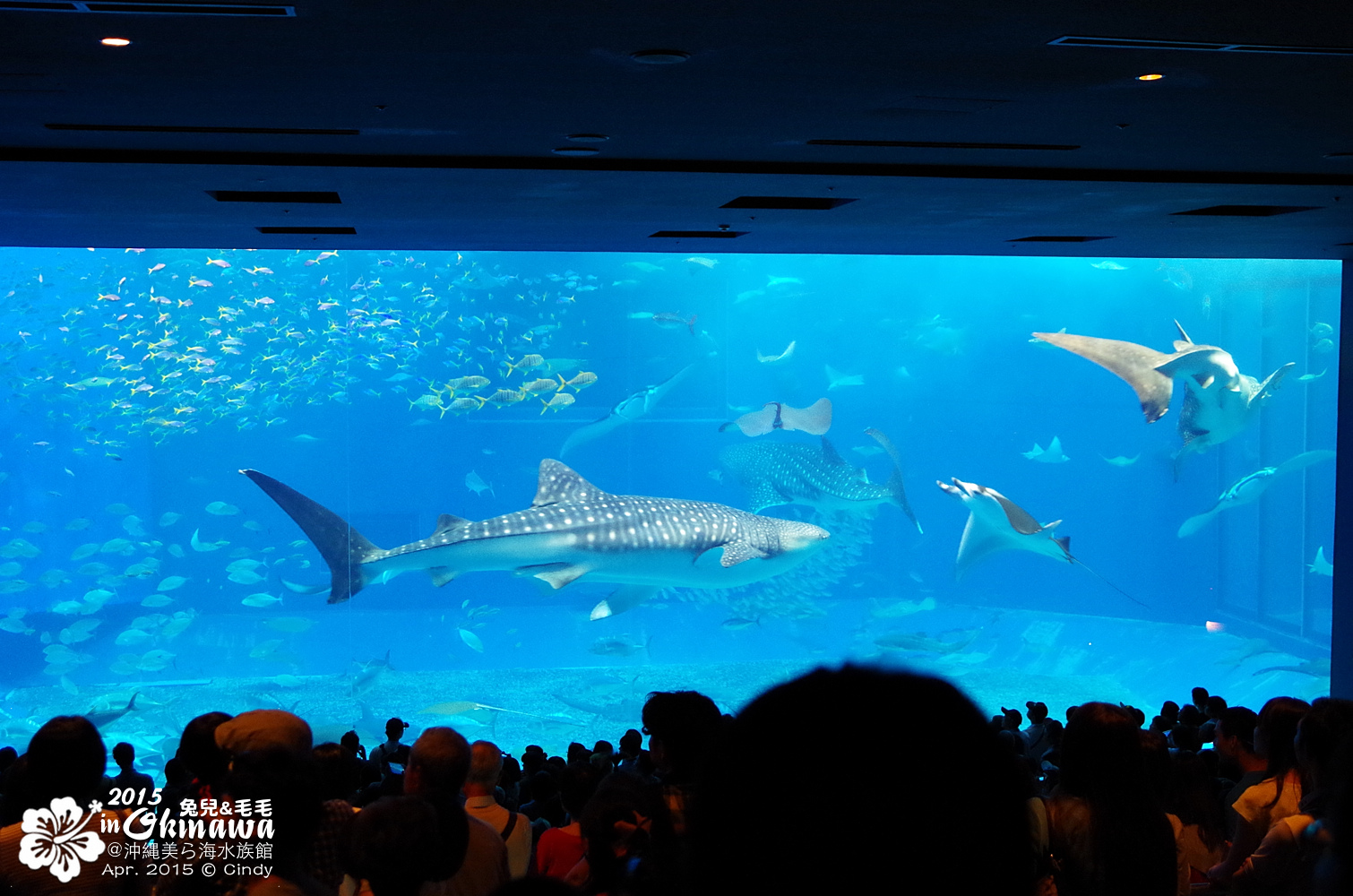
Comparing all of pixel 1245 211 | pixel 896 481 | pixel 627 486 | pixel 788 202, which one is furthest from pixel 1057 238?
pixel 627 486

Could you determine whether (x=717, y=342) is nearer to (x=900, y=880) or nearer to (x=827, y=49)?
(x=827, y=49)

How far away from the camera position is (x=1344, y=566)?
785cm

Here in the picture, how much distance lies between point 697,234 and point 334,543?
4.14 meters

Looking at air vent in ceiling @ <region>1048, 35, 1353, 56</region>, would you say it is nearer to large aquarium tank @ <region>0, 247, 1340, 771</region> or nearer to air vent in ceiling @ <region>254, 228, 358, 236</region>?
large aquarium tank @ <region>0, 247, 1340, 771</region>

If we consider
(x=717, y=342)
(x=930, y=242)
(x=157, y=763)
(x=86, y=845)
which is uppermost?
(x=717, y=342)

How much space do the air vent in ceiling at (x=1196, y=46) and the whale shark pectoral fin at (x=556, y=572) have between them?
7474mm

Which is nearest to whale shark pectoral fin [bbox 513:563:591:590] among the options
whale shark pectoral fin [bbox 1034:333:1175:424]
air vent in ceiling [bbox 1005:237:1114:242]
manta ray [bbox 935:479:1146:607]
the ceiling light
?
manta ray [bbox 935:479:1146:607]

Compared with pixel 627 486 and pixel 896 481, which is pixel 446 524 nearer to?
pixel 896 481

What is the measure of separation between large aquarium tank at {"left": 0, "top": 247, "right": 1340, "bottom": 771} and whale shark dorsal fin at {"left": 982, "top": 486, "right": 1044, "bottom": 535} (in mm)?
63

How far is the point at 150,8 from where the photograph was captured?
2.57 meters

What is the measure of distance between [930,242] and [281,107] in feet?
16.5

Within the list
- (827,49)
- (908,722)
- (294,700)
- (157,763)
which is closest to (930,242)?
(827,49)

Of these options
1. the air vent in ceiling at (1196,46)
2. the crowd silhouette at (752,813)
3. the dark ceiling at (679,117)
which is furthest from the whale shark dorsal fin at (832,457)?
the air vent in ceiling at (1196,46)

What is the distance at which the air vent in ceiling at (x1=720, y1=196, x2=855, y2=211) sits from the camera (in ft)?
18.6
